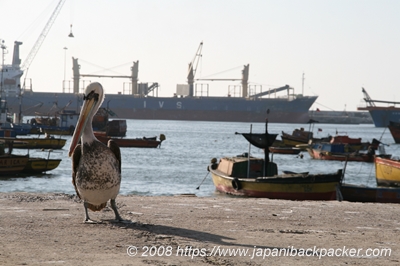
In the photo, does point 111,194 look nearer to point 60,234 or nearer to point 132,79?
point 60,234

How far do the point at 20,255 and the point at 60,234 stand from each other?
3.96 feet

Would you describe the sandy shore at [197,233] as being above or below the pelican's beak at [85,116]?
below

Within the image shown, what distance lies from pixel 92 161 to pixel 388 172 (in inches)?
889

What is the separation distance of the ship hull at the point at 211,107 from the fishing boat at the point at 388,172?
131027mm

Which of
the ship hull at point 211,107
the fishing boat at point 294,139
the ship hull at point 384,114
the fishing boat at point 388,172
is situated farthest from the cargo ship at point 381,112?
the fishing boat at point 388,172

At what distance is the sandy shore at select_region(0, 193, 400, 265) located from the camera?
6785mm

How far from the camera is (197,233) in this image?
8.16 m

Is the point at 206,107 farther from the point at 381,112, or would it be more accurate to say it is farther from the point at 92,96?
the point at 92,96

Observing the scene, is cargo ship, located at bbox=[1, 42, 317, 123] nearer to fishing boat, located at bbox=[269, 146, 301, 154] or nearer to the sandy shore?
fishing boat, located at bbox=[269, 146, 301, 154]

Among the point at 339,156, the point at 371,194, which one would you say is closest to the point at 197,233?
the point at 371,194

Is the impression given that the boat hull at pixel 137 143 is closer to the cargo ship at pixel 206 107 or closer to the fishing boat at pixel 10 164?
the fishing boat at pixel 10 164

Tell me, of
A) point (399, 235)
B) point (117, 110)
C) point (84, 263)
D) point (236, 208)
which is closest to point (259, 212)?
point (236, 208)

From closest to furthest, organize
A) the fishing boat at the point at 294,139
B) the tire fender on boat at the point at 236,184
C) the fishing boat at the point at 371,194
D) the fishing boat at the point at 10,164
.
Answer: the fishing boat at the point at 371,194
the tire fender on boat at the point at 236,184
the fishing boat at the point at 10,164
the fishing boat at the point at 294,139

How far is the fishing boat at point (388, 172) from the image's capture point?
28.4m
